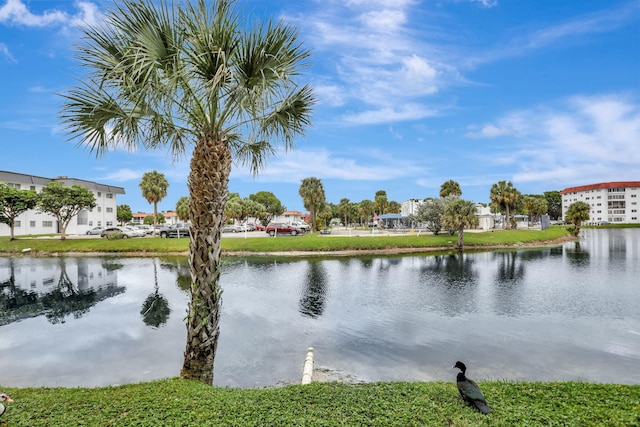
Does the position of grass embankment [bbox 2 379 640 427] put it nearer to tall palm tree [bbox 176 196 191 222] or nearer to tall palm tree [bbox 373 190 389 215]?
tall palm tree [bbox 176 196 191 222]

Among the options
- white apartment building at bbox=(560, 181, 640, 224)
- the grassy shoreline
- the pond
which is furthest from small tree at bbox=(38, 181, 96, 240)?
white apartment building at bbox=(560, 181, 640, 224)

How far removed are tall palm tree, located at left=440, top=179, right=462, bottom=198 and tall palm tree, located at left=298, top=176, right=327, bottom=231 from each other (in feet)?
86.6

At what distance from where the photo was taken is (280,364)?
27.9 feet

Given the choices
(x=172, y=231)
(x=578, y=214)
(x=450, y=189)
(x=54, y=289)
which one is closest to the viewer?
(x=54, y=289)

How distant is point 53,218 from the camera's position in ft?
172

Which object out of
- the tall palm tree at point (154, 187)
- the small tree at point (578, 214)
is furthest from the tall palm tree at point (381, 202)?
the tall palm tree at point (154, 187)

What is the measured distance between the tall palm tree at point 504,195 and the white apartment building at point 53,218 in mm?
68835

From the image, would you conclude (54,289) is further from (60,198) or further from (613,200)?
(613,200)

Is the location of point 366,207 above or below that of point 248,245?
above

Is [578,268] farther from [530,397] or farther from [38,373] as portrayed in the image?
[38,373]

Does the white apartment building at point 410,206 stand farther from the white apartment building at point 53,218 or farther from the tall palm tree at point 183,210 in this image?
the white apartment building at point 53,218

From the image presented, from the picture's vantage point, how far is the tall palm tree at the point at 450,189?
63.6 metres

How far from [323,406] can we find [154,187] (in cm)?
4606

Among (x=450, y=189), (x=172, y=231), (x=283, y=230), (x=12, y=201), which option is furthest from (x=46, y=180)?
(x=450, y=189)
